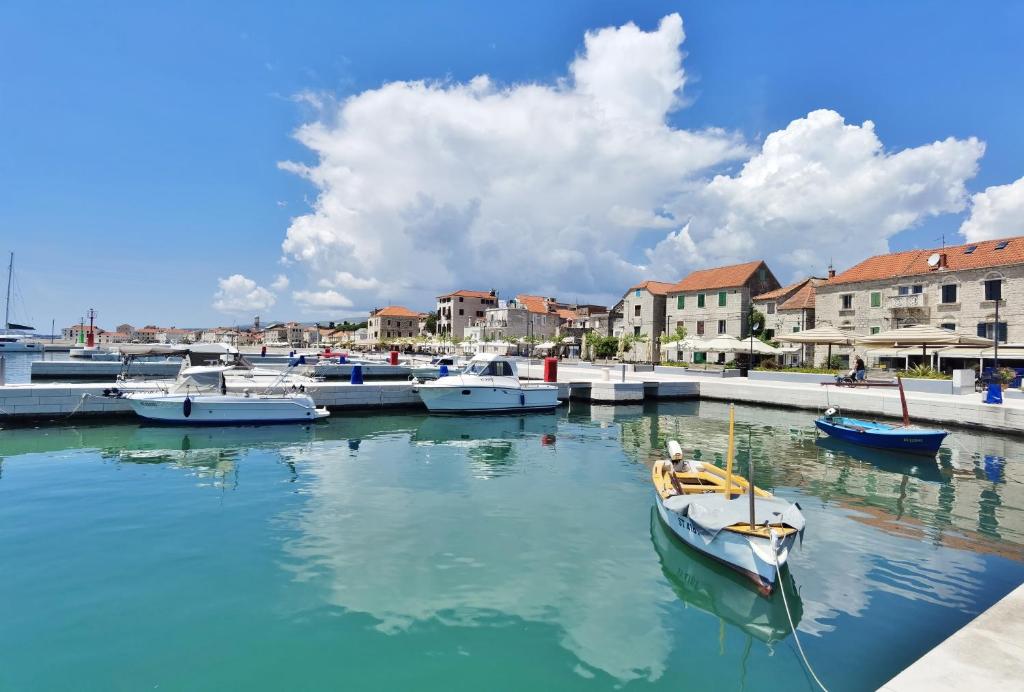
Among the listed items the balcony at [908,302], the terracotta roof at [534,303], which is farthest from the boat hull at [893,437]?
the terracotta roof at [534,303]

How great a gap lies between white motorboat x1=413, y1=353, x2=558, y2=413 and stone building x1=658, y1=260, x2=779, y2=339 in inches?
1428

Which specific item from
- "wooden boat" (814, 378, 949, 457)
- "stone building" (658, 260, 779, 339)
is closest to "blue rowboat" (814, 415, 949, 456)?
"wooden boat" (814, 378, 949, 457)

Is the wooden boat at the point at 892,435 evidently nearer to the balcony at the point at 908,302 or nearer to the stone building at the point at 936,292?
the stone building at the point at 936,292

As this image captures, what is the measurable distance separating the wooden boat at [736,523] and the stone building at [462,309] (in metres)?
110

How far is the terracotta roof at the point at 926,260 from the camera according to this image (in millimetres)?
39594

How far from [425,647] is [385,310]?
148 metres

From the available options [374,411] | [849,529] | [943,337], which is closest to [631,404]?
[374,411]

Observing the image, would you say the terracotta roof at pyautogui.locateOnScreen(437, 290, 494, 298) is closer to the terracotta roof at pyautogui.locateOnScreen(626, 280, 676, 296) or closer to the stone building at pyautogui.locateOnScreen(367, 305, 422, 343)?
the stone building at pyautogui.locateOnScreen(367, 305, 422, 343)

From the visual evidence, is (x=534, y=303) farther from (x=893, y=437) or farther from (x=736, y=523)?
(x=736, y=523)

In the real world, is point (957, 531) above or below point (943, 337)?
below

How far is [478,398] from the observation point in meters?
28.9

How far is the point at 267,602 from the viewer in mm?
8188

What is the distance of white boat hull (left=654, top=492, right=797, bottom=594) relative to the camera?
26.8 ft

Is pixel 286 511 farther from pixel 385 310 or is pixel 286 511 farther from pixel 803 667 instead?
pixel 385 310
